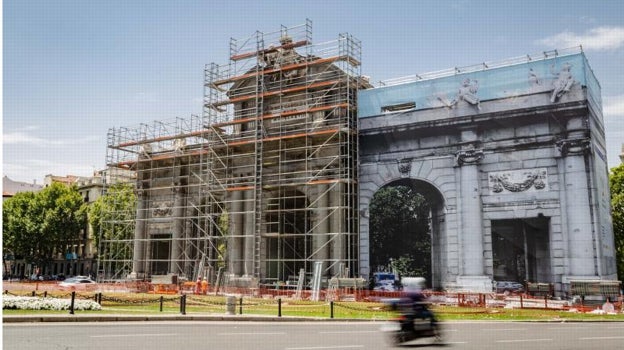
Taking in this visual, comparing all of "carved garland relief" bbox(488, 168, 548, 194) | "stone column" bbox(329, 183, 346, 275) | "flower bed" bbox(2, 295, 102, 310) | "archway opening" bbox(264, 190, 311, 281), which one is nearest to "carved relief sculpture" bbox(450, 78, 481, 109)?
"carved garland relief" bbox(488, 168, 548, 194)

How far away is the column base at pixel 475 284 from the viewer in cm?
3186

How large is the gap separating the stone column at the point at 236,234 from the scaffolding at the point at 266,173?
7 centimetres

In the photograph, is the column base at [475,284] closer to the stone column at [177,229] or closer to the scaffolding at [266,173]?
the scaffolding at [266,173]

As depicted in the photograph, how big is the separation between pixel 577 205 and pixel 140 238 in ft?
106

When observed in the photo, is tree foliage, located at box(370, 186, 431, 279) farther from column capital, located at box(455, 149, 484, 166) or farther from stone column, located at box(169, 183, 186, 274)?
column capital, located at box(455, 149, 484, 166)

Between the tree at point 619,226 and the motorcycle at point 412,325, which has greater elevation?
the tree at point 619,226

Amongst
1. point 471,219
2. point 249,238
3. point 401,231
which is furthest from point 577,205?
point 401,231

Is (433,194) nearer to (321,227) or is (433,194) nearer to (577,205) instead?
(321,227)

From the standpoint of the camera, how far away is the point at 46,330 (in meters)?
16.1

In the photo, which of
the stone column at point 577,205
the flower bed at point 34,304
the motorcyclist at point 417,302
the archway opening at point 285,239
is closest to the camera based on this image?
the motorcyclist at point 417,302

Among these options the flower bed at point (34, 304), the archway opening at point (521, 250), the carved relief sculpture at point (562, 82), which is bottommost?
the flower bed at point (34, 304)

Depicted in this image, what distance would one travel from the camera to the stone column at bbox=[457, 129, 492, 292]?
3225 centimetres

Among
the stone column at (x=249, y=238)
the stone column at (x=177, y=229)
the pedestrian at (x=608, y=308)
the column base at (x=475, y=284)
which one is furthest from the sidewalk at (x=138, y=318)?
the stone column at (x=177, y=229)

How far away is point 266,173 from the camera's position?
40.0 m
